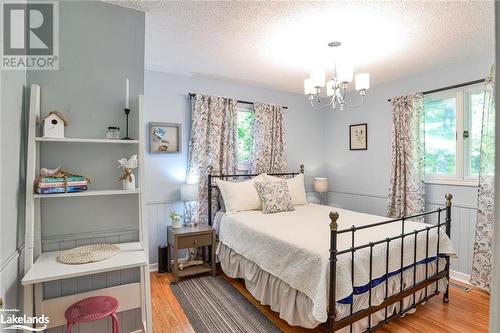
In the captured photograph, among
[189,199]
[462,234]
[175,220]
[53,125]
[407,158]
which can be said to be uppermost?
[53,125]

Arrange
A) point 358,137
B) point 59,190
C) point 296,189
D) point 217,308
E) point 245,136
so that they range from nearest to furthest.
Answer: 1. point 59,190
2. point 217,308
3. point 296,189
4. point 245,136
5. point 358,137

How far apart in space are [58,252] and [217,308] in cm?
144

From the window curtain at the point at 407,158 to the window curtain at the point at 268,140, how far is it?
5.11 feet

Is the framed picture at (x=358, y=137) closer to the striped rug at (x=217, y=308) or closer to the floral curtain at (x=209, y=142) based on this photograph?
the floral curtain at (x=209, y=142)

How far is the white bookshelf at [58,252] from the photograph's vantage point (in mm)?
1446

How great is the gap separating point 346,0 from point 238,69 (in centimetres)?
165

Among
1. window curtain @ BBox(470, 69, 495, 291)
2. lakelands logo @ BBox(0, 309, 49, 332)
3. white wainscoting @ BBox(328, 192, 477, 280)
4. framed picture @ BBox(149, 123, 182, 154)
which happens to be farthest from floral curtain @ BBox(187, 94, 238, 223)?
window curtain @ BBox(470, 69, 495, 291)

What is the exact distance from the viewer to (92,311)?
1.50 meters

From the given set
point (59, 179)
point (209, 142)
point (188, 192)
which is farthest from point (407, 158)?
point (59, 179)

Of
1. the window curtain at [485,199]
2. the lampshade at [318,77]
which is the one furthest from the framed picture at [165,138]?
the window curtain at [485,199]

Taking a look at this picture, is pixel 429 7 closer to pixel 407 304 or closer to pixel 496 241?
pixel 496 241

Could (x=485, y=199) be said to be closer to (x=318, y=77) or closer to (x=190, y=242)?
A: (x=318, y=77)

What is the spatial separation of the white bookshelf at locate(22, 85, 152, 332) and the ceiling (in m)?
0.88

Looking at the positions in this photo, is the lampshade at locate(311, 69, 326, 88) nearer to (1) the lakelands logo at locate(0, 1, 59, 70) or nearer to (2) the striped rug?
(1) the lakelands logo at locate(0, 1, 59, 70)
